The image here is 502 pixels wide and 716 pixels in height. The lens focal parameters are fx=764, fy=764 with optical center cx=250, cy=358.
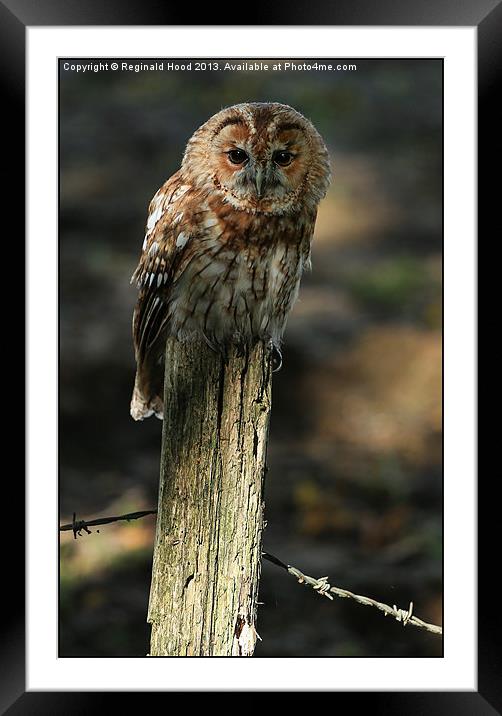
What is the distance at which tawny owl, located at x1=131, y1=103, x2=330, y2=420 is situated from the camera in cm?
238

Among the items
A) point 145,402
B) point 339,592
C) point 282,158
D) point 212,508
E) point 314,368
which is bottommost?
point 339,592

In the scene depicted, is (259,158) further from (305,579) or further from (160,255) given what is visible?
(305,579)

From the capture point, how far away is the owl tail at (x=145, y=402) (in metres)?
2.91

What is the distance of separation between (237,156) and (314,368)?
2.91 metres

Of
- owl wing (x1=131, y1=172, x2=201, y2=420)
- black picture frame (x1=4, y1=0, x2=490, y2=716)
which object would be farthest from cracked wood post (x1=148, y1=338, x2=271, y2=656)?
owl wing (x1=131, y1=172, x2=201, y2=420)

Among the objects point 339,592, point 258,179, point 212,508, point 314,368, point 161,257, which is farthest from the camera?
point 314,368

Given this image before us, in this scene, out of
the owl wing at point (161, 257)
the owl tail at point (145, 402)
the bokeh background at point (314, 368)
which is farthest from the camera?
the bokeh background at point (314, 368)

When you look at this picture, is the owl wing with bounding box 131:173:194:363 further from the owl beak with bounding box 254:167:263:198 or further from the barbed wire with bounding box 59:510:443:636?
the barbed wire with bounding box 59:510:443:636

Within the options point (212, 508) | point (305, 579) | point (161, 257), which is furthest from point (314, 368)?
point (212, 508)
